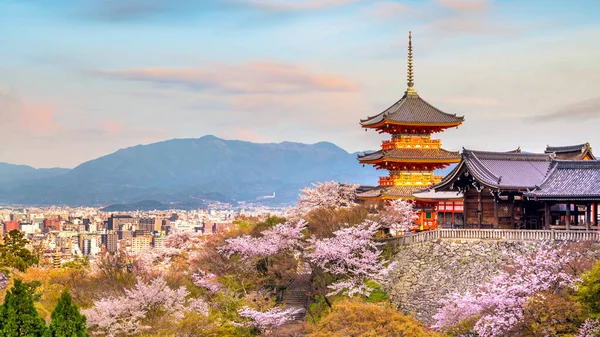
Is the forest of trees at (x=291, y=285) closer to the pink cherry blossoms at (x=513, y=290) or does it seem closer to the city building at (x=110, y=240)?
the pink cherry blossoms at (x=513, y=290)

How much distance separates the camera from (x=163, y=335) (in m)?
31.6

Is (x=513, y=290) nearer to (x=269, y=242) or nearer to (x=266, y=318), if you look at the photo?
(x=266, y=318)

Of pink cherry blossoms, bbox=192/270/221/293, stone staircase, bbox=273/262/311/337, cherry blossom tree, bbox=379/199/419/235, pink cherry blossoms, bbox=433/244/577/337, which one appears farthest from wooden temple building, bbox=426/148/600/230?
pink cherry blossoms, bbox=192/270/221/293

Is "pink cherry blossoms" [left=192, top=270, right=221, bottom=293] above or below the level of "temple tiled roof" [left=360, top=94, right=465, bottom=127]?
below

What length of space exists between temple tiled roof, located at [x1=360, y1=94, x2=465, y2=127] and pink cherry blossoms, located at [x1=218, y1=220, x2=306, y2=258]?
11074 millimetres

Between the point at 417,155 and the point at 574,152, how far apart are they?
930cm

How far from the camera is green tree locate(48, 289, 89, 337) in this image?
28359mm

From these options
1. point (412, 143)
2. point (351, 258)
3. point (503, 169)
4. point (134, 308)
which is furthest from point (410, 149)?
point (134, 308)

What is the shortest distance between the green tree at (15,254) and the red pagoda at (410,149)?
20.7m

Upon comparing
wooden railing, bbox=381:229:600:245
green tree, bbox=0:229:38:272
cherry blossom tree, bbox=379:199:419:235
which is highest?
cherry blossom tree, bbox=379:199:419:235

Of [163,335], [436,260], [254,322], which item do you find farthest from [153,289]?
[436,260]

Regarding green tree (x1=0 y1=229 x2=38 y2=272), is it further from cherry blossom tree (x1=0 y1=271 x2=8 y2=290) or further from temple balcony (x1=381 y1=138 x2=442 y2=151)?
temple balcony (x1=381 y1=138 x2=442 y2=151)

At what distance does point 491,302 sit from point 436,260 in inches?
317

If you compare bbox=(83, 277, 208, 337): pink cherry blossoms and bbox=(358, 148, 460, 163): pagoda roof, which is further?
bbox=(358, 148, 460, 163): pagoda roof
